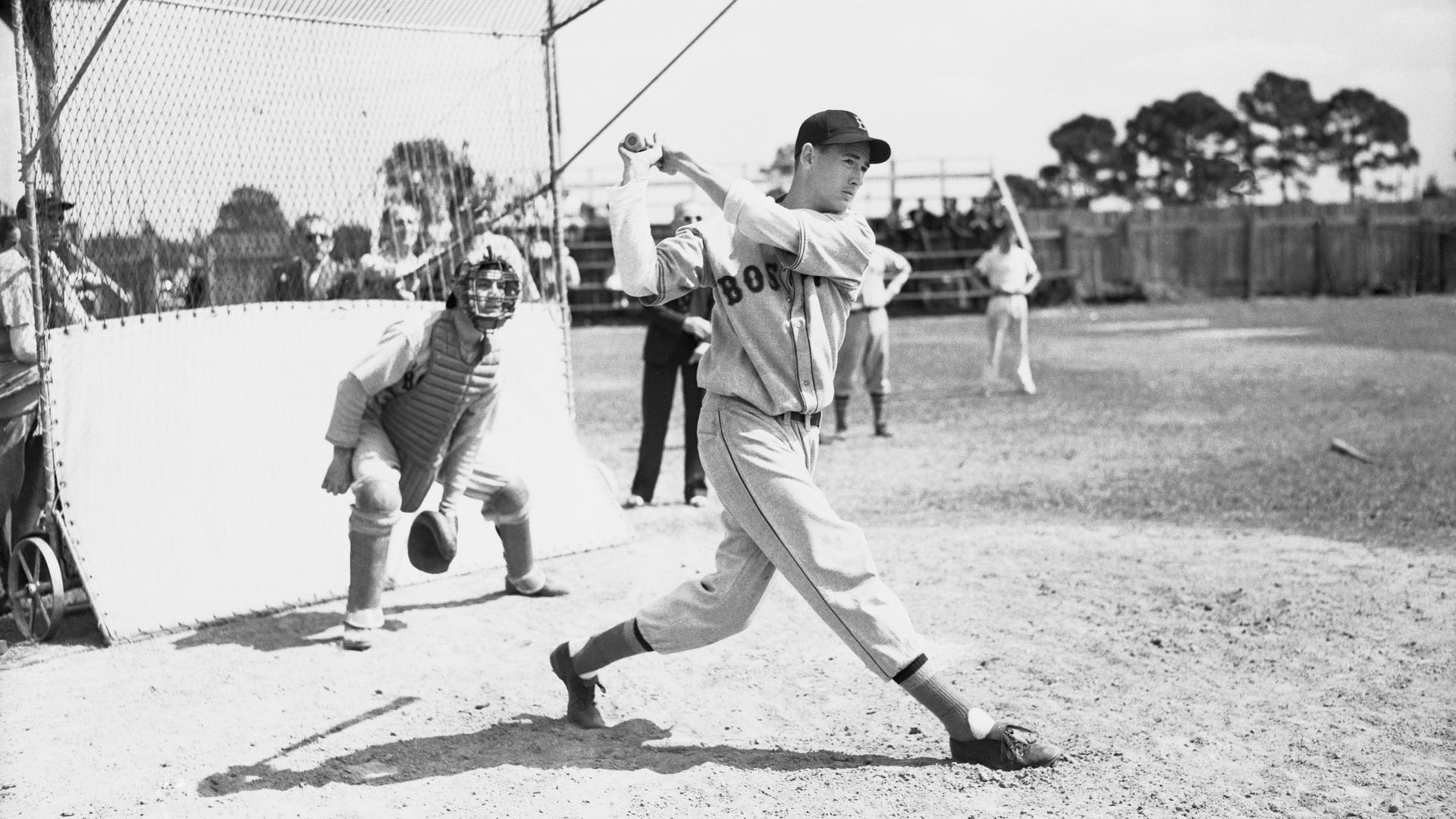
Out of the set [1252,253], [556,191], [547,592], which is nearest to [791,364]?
[547,592]

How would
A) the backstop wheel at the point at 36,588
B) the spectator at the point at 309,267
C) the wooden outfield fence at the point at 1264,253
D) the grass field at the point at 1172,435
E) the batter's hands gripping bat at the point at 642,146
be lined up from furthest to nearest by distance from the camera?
1. the wooden outfield fence at the point at 1264,253
2. the grass field at the point at 1172,435
3. the spectator at the point at 309,267
4. the backstop wheel at the point at 36,588
5. the batter's hands gripping bat at the point at 642,146

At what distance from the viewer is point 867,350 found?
14.1 metres

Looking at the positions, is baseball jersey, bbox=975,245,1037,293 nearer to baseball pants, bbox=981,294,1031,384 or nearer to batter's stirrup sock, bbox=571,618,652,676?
baseball pants, bbox=981,294,1031,384

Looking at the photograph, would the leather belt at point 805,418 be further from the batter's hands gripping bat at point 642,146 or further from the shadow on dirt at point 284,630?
the shadow on dirt at point 284,630

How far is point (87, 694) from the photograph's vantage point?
5.59 metres

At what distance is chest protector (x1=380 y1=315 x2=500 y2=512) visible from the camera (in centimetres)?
604

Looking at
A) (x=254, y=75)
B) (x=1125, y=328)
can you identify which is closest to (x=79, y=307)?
(x=254, y=75)

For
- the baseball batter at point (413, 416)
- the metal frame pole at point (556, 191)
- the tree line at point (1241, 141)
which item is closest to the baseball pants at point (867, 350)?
the metal frame pole at point (556, 191)

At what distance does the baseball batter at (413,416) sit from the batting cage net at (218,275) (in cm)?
60

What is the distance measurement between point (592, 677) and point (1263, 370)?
1550 centimetres

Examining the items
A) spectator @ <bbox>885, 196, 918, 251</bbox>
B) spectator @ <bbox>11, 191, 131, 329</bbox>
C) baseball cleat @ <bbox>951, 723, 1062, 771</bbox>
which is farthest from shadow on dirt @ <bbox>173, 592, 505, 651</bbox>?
spectator @ <bbox>885, 196, 918, 251</bbox>

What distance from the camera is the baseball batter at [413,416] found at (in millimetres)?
5922

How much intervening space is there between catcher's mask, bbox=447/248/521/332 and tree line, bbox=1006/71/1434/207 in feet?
232

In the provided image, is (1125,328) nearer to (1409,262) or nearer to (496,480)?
(1409,262)
